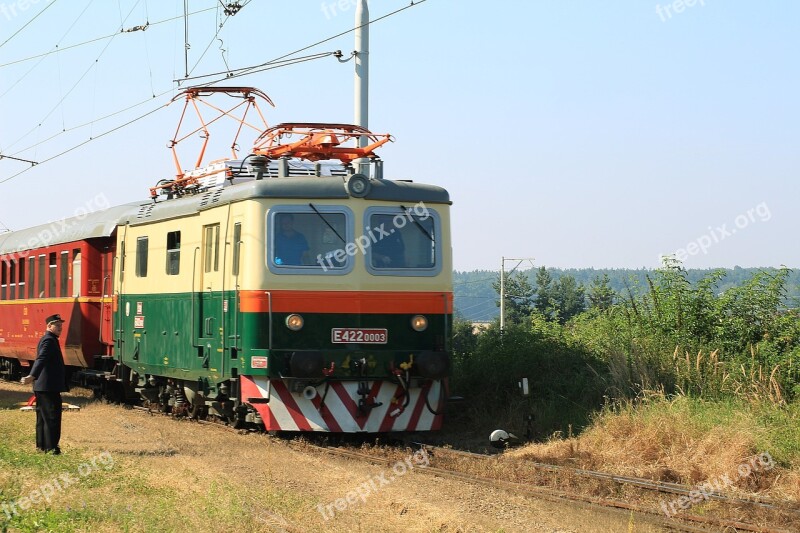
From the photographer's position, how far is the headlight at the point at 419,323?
13820mm

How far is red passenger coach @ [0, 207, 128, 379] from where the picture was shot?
19.9 m

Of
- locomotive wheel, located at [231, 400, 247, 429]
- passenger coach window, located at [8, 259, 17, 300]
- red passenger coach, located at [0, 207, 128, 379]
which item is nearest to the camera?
locomotive wheel, located at [231, 400, 247, 429]

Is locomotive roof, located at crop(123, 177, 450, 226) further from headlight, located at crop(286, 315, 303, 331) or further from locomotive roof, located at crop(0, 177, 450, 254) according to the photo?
headlight, located at crop(286, 315, 303, 331)

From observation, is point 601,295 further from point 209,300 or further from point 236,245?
point 236,245

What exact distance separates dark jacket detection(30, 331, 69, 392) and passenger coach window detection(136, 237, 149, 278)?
15.0 feet

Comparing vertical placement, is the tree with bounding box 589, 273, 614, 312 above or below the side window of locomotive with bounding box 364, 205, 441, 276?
below

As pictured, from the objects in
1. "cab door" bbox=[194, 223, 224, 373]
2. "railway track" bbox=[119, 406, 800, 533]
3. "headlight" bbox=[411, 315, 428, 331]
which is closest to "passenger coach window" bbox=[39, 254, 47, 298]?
"cab door" bbox=[194, 223, 224, 373]

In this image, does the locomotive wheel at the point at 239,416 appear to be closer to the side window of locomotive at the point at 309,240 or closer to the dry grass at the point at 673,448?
the side window of locomotive at the point at 309,240

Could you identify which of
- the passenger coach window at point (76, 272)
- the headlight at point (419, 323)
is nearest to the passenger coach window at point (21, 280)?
the passenger coach window at point (76, 272)

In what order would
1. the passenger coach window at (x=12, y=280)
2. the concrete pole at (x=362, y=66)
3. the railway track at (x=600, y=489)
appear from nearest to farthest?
the railway track at (x=600, y=489) < the concrete pole at (x=362, y=66) < the passenger coach window at (x=12, y=280)

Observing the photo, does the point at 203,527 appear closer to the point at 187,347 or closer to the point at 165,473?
the point at 165,473

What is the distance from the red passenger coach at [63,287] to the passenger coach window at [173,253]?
331 centimetres

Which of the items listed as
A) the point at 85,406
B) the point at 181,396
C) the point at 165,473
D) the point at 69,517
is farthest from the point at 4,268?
the point at 69,517

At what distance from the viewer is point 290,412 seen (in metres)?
13.4
